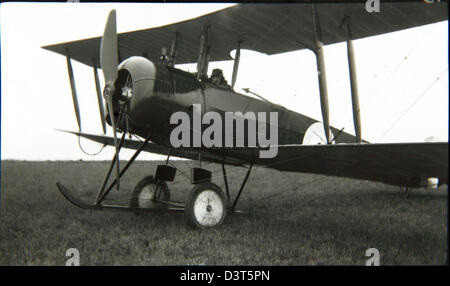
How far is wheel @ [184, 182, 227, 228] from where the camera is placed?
3.78 m

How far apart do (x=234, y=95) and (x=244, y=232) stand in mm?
1856

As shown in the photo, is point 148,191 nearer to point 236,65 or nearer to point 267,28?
point 236,65

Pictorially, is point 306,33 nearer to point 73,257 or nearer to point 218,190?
point 218,190

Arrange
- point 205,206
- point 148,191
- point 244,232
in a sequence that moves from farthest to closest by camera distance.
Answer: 1. point 148,191
2. point 205,206
3. point 244,232

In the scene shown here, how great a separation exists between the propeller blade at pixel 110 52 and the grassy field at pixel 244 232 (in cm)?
163

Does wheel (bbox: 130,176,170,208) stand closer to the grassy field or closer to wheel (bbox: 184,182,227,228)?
the grassy field

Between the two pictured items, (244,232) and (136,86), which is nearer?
(136,86)

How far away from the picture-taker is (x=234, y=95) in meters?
4.40

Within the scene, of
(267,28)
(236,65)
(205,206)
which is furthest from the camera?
(236,65)

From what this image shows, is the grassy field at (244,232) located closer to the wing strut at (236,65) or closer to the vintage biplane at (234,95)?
the vintage biplane at (234,95)

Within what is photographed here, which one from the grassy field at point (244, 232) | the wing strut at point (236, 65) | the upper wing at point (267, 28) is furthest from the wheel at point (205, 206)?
the upper wing at point (267, 28)

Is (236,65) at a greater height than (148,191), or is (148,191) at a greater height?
(236,65)

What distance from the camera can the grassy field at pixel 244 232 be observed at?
9.18 feet

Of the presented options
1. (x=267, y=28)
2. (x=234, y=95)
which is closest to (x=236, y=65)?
(x=234, y=95)
